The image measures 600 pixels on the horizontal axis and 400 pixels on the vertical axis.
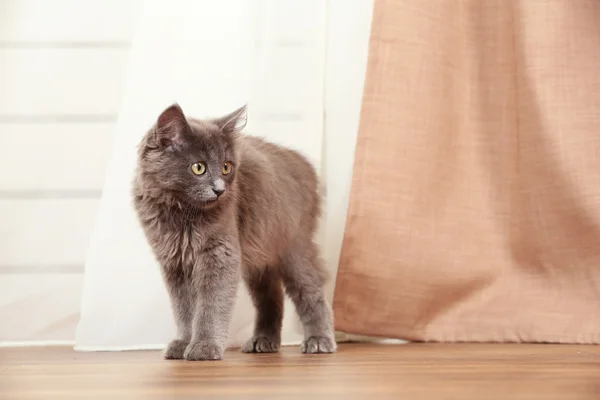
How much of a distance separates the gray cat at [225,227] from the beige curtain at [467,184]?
0.74ft

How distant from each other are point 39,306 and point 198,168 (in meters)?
0.69

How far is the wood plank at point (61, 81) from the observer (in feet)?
6.91

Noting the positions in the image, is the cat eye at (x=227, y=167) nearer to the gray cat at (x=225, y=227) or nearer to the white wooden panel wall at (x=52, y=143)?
the gray cat at (x=225, y=227)

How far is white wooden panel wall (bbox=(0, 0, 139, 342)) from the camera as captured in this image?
6.86 ft

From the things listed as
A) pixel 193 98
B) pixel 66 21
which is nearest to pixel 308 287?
pixel 193 98

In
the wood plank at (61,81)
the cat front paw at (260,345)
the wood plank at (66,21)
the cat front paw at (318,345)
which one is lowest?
the cat front paw at (260,345)

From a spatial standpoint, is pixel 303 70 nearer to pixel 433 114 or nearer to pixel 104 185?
pixel 433 114

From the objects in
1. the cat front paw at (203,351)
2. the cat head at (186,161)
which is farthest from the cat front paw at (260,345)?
the cat head at (186,161)

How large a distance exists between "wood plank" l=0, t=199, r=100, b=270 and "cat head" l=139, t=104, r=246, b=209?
1.58 ft

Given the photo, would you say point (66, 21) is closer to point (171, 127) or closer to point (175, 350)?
point (171, 127)

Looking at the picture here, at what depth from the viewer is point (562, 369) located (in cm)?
133

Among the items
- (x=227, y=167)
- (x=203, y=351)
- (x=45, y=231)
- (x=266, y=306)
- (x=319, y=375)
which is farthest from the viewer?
(x=45, y=231)

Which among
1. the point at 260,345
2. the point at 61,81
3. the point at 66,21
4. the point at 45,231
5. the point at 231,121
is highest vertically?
the point at 66,21

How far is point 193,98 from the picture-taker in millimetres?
2041
